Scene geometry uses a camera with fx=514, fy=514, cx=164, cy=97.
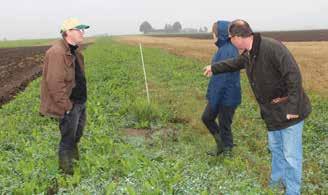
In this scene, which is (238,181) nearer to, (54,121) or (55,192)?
(55,192)

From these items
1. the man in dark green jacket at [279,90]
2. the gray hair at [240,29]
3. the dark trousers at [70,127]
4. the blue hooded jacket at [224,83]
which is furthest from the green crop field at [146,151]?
the gray hair at [240,29]

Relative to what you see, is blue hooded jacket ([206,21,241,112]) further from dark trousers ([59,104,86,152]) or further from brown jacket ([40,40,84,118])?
brown jacket ([40,40,84,118])

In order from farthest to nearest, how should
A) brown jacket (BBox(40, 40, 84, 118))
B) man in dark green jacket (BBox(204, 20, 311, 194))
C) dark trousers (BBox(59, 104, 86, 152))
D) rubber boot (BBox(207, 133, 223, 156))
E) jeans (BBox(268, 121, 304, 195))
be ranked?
rubber boot (BBox(207, 133, 223, 156)) < dark trousers (BBox(59, 104, 86, 152)) < brown jacket (BBox(40, 40, 84, 118)) < jeans (BBox(268, 121, 304, 195)) < man in dark green jacket (BBox(204, 20, 311, 194))

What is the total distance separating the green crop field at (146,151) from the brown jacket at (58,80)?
0.90 m

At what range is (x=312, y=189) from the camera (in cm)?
693

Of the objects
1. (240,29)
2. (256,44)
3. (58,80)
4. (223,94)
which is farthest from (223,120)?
(58,80)

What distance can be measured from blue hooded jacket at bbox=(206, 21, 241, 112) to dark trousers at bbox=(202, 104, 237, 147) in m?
Answer: 0.10

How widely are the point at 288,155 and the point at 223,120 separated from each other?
90.9 inches

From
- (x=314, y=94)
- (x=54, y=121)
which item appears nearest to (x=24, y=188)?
(x=54, y=121)

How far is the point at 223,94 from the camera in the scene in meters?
8.21

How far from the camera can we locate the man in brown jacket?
675cm

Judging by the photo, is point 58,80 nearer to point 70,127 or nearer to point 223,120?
point 70,127

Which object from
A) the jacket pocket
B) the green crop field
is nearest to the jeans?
the jacket pocket

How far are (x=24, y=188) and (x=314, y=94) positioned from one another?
37.4 ft
